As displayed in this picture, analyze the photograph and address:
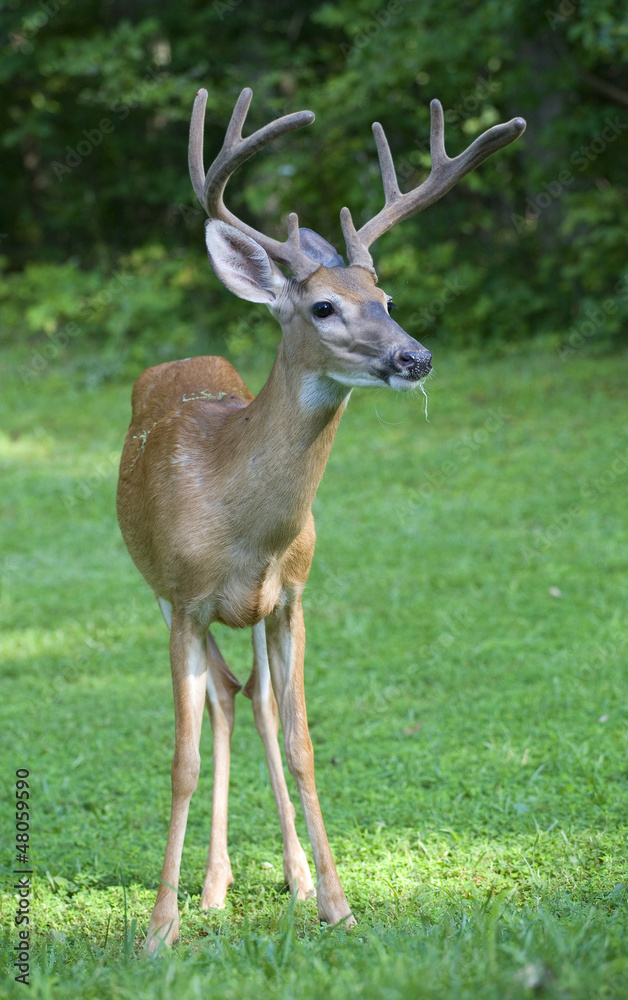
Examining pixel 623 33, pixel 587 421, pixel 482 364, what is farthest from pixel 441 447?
pixel 623 33

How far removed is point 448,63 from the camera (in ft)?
40.0

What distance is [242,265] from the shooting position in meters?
3.76

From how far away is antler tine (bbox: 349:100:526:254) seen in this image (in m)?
3.85

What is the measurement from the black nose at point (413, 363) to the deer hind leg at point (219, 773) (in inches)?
56.2

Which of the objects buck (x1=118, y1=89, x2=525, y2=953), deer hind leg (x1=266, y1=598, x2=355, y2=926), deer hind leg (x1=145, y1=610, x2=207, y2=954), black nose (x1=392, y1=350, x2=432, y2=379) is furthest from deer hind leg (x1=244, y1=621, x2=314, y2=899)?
black nose (x1=392, y1=350, x2=432, y2=379)

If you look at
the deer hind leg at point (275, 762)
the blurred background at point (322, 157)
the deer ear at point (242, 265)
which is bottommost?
the deer hind leg at point (275, 762)

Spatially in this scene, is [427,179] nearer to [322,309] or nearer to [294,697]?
[322,309]

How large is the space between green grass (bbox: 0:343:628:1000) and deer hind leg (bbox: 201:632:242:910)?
3.1 inches

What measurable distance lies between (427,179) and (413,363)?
37.3 inches

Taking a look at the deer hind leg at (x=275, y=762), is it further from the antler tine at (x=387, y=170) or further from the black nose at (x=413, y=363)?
the antler tine at (x=387, y=170)

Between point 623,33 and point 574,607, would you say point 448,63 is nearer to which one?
point 623,33

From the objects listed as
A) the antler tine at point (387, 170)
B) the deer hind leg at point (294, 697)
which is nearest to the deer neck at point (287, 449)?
the deer hind leg at point (294, 697)

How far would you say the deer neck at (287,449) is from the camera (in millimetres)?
3572

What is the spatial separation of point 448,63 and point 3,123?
6975 mm
